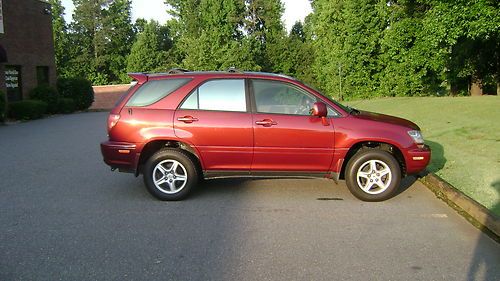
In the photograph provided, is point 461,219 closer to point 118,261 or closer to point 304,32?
point 118,261

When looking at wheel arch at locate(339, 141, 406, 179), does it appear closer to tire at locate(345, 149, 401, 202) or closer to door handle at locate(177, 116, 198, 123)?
tire at locate(345, 149, 401, 202)

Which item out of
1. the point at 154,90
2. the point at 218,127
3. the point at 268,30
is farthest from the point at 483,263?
the point at 268,30

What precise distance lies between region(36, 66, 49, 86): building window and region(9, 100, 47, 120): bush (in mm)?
3627

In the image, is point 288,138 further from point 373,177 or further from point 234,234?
point 234,234

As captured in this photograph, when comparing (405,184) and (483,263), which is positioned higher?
(405,184)

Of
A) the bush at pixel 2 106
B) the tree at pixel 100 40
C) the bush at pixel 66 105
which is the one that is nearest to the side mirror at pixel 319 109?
the bush at pixel 2 106

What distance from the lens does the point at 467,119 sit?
44.4 ft

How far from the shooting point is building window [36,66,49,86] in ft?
82.4

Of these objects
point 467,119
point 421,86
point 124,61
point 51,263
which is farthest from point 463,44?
point 124,61

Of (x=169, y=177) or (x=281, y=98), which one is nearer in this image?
(x=169, y=177)

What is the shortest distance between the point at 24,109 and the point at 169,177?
17430 millimetres

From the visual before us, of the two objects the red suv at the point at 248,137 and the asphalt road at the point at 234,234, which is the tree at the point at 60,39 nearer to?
the asphalt road at the point at 234,234

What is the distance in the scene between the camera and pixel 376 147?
6496 millimetres

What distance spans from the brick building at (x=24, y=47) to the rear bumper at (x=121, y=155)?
54.5 ft
